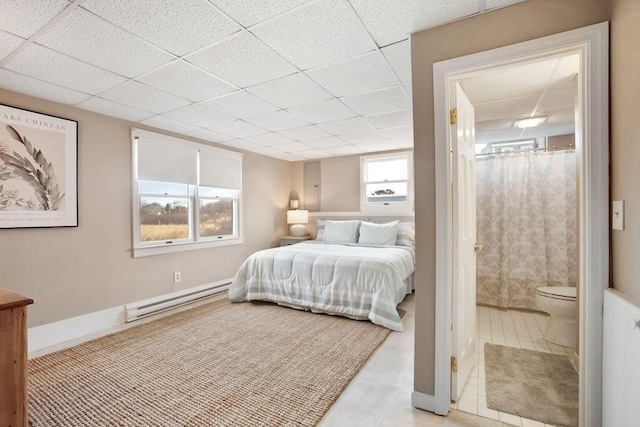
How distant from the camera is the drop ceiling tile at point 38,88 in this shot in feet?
7.36

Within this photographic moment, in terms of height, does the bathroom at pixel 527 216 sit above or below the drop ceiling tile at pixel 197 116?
below

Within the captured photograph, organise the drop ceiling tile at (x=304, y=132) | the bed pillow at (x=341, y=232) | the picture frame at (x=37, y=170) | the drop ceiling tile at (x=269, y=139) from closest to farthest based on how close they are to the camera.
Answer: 1. the picture frame at (x=37, y=170)
2. the drop ceiling tile at (x=304, y=132)
3. the drop ceiling tile at (x=269, y=139)
4. the bed pillow at (x=341, y=232)

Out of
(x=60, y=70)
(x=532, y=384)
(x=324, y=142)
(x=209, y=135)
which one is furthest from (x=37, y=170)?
(x=532, y=384)

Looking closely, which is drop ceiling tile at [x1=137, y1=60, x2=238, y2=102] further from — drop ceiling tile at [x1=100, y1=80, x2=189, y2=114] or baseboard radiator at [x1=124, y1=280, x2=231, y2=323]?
baseboard radiator at [x1=124, y1=280, x2=231, y2=323]

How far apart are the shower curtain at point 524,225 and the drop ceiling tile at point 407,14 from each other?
248cm

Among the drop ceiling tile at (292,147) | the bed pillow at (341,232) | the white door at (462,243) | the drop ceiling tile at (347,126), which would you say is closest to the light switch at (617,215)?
the white door at (462,243)

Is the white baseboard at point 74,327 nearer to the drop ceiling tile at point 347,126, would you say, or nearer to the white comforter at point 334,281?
the white comforter at point 334,281

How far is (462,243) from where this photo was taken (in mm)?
1898

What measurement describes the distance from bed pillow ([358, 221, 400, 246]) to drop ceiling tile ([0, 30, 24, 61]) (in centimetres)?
400

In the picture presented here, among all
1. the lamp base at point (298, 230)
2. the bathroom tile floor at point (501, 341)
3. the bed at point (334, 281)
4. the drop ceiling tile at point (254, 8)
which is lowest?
the bathroom tile floor at point (501, 341)

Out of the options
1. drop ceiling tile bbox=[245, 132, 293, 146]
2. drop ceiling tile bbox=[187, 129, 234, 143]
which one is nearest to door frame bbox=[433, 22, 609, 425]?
drop ceiling tile bbox=[245, 132, 293, 146]

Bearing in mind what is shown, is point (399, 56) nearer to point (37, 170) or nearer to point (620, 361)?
point (620, 361)

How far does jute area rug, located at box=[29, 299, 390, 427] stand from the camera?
171 cm

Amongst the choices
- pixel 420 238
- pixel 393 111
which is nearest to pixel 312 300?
pixel 420 238
